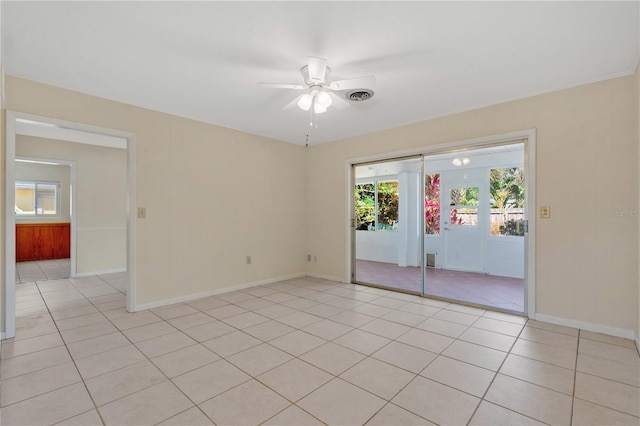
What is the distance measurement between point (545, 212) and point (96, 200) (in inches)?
293

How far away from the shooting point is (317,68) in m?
2.41

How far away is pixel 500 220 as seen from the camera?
18.3 feet

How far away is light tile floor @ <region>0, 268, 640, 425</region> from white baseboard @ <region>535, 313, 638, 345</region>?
10 centimetres

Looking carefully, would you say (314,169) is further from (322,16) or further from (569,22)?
(569,22)

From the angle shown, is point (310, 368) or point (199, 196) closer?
point (310, 368)

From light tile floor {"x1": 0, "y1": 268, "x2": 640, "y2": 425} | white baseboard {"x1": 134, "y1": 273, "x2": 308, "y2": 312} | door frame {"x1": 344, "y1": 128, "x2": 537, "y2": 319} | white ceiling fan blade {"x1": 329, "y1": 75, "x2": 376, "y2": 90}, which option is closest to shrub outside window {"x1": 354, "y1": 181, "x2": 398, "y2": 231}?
white baseboard {"x1": 134, "y1": 273, "x2": 308, "y2": 312}

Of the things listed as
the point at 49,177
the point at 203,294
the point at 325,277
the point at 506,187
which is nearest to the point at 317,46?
the point at 203,294

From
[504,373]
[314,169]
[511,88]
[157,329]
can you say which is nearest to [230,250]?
[157,329]

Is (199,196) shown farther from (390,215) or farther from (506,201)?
(506,201)

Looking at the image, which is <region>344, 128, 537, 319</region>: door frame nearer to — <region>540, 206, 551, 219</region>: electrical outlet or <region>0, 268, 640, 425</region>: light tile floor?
<region>540, 206, 551, 219</region>: electrical outlet

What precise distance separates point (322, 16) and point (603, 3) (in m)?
1.78

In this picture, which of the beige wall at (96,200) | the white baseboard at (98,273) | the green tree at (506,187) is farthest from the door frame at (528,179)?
the white baseboard at (98,273)

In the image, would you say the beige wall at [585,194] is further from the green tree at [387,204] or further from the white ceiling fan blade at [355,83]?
the green tree at [387,204]

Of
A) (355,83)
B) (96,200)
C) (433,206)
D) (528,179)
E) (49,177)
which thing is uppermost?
(355,83)
